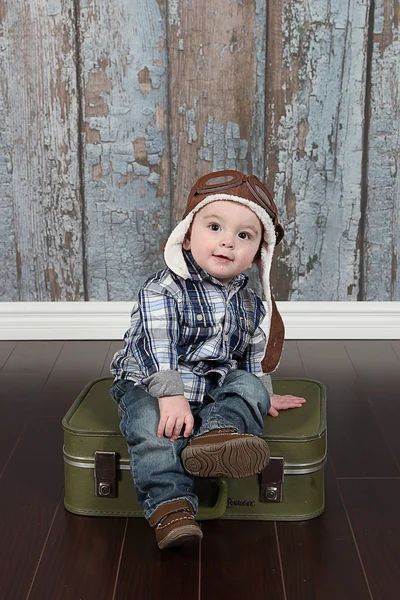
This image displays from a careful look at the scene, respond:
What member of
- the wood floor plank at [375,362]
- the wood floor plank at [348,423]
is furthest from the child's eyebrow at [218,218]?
the wood floor plank at [375,362]

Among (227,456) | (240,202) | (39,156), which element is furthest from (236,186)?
(39,156)

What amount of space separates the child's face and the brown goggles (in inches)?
1.0

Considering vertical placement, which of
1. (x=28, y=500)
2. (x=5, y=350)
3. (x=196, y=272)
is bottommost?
(x=5, y=350)

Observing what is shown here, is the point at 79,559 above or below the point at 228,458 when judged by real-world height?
below

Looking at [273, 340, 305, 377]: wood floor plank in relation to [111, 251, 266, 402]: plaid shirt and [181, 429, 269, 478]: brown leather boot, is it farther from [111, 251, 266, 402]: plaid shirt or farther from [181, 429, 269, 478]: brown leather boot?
[181, 429, 269, 478]: brown leather boot

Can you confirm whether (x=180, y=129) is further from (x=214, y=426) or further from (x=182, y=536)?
(x=182, y=536)

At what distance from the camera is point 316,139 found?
287cm

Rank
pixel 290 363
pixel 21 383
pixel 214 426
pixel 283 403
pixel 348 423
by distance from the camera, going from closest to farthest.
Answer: pixel 214 426
pixel 283 403
pixel 348 423
pixel 21 383
pixel 290 363

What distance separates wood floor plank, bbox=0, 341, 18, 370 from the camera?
2762 millimetres

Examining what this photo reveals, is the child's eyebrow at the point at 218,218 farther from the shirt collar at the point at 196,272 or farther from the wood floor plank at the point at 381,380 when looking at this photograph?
the wood floor plank at the point at 381,380

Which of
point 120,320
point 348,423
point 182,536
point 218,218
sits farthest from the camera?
point 120,320

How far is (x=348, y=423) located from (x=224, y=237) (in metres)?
0.76

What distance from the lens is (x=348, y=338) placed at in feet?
9.96

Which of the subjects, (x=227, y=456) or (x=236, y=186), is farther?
(x=236, y=186)
